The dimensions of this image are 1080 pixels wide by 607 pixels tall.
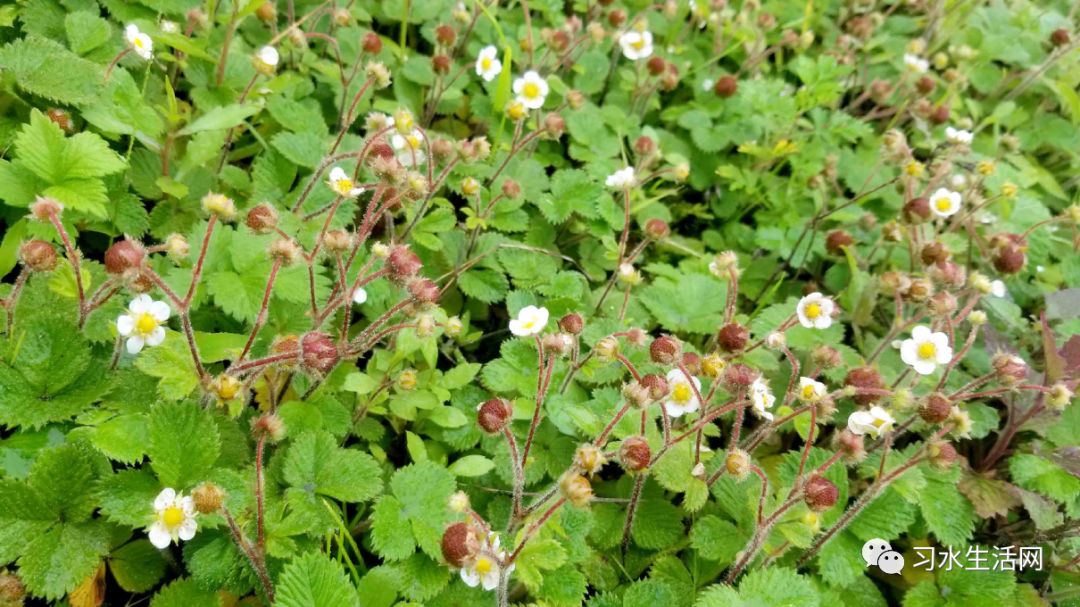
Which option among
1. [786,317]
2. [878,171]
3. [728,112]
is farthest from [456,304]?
[878,171]

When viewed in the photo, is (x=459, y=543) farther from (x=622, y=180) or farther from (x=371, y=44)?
(x=371, y=44)

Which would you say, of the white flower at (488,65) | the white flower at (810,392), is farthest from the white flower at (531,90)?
the white flower at (810,392)

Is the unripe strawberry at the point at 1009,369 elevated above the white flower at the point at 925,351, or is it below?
above

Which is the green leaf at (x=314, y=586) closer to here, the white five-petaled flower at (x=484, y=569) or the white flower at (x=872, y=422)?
the white five-petaled flower at (x=484, y=569)

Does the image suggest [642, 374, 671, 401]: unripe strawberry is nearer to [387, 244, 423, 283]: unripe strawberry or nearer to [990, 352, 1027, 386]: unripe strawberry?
[387, 244, 423, 283]: unripe strawberry

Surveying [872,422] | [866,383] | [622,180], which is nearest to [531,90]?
[622,180]

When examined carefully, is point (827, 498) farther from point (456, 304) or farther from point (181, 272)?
point (181, 272)
